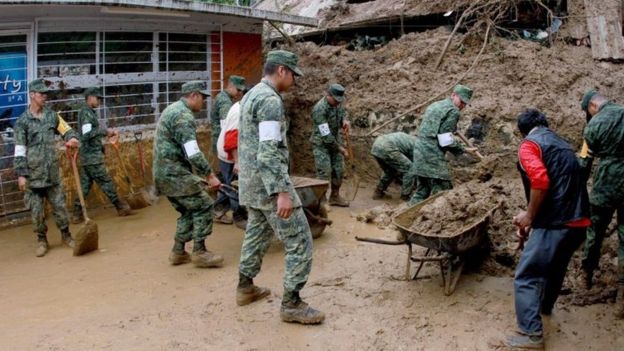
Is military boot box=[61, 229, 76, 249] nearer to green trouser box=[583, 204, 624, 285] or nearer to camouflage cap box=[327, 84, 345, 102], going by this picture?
camouflage cap box=[327, 84, 345, 102]

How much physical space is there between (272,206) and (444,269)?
178cm

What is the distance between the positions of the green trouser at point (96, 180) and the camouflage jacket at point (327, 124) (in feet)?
9.99

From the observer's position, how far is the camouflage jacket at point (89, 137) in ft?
26.9

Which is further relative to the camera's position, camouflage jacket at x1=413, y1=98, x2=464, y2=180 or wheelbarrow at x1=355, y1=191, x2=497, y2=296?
camouflage jacket at x1=413, y1=98, x2=464, y2=180

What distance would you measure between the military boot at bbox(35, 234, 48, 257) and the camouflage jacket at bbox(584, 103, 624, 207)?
6.09 meters

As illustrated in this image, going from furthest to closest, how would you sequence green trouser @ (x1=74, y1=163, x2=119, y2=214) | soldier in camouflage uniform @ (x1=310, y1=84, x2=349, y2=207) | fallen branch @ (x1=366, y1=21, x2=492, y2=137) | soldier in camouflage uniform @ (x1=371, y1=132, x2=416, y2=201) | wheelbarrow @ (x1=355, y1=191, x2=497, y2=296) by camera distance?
fallen branch @ (x1=366, y1=21, x2=492, y2=137), soldier in camouflage uniform @ (x1=371, y1=132, x2=416, y2=201), soldier in camouflage uniform @ (x1=310, y1=84, x2=349, y2=207), green trouser @ (x1=74, y1=163, x2=119, y2=214), wheelbarrow @ (x1=355, y1=191, x2=497, y2=296)

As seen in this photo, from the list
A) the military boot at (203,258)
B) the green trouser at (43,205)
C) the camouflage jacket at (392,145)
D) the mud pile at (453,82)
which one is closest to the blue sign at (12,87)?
the green trouser at (43,205)

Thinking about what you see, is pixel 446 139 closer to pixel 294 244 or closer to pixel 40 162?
pixel 294 244

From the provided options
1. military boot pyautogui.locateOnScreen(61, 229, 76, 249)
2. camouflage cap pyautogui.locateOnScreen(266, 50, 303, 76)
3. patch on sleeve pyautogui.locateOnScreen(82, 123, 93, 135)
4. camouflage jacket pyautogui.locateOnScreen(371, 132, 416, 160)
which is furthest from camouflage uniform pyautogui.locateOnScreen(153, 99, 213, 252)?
camouflage jacket pyautogui.locateOnScreen(371, 132, 416, 160)

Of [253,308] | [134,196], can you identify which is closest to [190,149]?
[253,308]

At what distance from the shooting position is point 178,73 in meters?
10.2

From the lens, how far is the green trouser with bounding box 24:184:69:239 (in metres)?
7.12

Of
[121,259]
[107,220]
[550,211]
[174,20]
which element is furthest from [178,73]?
[550,211]

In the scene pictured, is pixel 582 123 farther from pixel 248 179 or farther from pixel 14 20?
pixel 14 20
